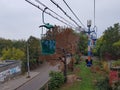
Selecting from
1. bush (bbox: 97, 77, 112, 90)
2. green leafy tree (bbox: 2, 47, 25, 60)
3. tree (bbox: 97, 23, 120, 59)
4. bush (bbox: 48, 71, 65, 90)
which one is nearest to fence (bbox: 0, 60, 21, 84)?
green leafy tree (bbox: 2, 47, 25, 60)

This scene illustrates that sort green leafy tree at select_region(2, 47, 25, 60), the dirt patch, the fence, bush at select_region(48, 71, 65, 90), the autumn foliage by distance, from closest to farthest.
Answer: bush at select_region(48, 71, 65, 90), the autumn foliage, the dirt patch, the fence, green leafy tree at select_region(2, 47, 25, 60)

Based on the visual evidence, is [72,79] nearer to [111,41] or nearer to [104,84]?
[104,84]

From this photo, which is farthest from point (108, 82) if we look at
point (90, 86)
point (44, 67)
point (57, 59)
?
point (44, 67)

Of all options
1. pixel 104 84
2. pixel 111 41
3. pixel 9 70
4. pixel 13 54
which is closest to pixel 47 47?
pixel 104 84

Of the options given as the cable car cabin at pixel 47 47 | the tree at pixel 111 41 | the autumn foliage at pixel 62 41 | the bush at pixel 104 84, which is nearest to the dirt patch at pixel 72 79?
the autumn foliage at pixel 62 41

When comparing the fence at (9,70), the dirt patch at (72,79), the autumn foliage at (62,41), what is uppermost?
the autumn foliage at (62,41)

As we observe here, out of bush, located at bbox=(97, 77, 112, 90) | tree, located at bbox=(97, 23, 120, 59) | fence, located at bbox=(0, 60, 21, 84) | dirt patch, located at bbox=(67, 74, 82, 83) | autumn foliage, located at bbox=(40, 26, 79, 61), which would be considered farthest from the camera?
tree, located at bbox=(97, 23, 120, 59)

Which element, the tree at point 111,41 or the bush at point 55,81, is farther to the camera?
the tree at point 111,41

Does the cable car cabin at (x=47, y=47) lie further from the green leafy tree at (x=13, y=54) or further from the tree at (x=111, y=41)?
the green leafy tree at (x=13, y=54)

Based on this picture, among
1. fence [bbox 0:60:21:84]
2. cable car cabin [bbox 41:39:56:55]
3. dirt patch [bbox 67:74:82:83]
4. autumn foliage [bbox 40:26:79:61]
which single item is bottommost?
dirt patch [bbox 67:74:82:83]

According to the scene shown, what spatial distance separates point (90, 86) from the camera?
33500 mm

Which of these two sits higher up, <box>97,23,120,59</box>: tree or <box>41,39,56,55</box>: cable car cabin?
<box>97,23,120,59</box>: tree

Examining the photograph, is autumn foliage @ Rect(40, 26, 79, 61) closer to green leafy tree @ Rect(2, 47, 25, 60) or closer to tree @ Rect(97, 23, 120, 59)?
tree @ Rect(97, 23, 120, 59)

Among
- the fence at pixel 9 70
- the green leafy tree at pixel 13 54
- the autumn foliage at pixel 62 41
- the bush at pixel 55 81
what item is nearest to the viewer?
the bush at pixel 55 81
